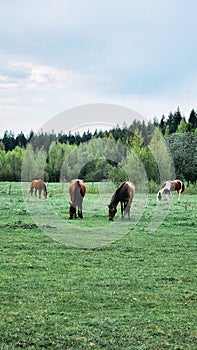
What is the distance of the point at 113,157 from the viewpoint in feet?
100.0

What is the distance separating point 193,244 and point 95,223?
4.42 metres

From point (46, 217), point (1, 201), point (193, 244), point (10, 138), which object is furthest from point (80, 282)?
point (10, 138)

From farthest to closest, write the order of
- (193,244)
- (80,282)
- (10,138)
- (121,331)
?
(10,138) → (193,244) → (80,282) → (121,331)

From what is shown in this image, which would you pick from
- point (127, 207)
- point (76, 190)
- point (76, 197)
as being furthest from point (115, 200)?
point (76, 190)

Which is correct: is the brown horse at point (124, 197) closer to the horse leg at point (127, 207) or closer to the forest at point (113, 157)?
the horse leg at point (127, 207)

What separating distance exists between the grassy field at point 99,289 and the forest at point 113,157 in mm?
5073

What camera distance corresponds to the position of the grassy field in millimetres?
6309

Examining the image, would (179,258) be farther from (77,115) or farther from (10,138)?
(10,138)

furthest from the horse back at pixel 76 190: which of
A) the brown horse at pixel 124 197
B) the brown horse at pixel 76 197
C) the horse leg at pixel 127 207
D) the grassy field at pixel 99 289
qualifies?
the grassy field at pixel 99 289

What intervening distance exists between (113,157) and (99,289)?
22204mm

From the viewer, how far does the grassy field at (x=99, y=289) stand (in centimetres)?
631

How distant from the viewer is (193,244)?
1303 centimetres

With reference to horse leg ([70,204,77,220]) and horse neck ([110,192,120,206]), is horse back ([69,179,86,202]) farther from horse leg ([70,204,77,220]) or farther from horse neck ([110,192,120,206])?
horse neck ([110,192,120,206])

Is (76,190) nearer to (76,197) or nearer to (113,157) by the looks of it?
(76,197)
